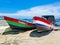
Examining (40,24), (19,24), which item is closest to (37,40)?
(40,24)

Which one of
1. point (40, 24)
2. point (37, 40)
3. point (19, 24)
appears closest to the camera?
point (37, 40)

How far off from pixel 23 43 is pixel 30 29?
3.00 m

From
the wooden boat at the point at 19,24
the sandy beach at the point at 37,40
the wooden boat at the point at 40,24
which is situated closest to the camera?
the sandy beach at the point at 37,40

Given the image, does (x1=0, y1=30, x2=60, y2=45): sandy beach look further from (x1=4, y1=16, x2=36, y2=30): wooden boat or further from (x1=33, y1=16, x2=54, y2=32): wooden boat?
(x1=4, y1=16, x2=36, y2=30): wooden boat

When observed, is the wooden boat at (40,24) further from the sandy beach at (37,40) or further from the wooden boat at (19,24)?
the wooden boat at (19,24)

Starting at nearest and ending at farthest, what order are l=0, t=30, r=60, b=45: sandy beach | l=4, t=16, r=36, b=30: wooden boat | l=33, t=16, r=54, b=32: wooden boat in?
l=0, t=30, r=60, b=45: sandy beach
l=33, t=16, r=54, b=32: wooden boat
l=4, t=16, r=36, b=30: wooden boat

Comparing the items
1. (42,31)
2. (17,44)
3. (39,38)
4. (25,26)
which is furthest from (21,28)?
(17,44)

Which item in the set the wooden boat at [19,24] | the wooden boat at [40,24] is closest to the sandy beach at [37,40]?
the wooden boat at [40,24]

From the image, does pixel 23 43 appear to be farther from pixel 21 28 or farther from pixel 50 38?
pixel 21 28

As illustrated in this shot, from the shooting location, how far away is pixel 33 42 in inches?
296

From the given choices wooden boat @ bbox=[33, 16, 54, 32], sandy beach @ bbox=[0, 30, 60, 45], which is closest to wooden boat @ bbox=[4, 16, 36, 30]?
wooden boat @ bbox=[33, 16, 54, 32]

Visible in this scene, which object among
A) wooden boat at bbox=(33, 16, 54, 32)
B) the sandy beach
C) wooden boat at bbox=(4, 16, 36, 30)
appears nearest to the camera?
the sandy beach

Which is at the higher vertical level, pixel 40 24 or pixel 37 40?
pixel 40 24

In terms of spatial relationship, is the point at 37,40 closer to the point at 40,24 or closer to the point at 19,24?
the point at 40,24
